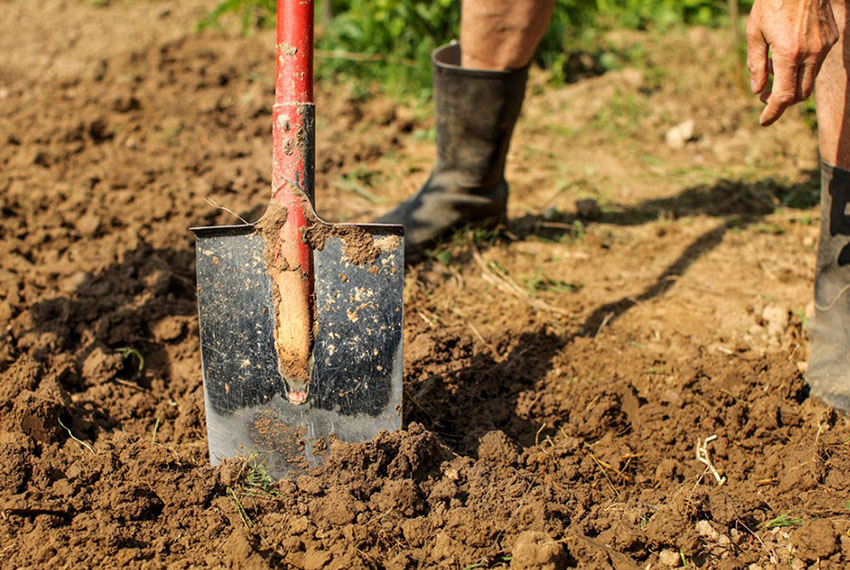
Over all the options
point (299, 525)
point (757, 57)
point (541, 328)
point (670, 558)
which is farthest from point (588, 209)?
point (299, 525)

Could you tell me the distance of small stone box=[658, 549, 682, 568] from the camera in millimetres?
1742

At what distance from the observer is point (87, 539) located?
167 centimetres

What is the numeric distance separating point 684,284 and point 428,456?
1354 mm

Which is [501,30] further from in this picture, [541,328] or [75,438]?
[75,438]

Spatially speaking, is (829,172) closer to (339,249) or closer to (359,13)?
(339,249)

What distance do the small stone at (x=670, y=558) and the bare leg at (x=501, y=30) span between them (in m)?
1.63

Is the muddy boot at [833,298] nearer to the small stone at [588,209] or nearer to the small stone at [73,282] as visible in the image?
the small stone at [588,209]

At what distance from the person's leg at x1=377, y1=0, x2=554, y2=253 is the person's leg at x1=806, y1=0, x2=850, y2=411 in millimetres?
900

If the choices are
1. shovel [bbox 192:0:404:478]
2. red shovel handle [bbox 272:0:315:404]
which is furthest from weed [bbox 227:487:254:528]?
red shovel handle [bbox 272:0:315:404]

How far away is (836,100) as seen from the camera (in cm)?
210

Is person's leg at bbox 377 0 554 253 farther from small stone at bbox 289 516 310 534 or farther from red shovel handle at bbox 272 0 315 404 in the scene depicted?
small stone at bbox 289 516 310 534

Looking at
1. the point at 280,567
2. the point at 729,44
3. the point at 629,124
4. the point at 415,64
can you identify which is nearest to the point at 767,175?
the point at 629,124

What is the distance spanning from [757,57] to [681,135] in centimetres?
217

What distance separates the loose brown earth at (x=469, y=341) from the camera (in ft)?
5.74
